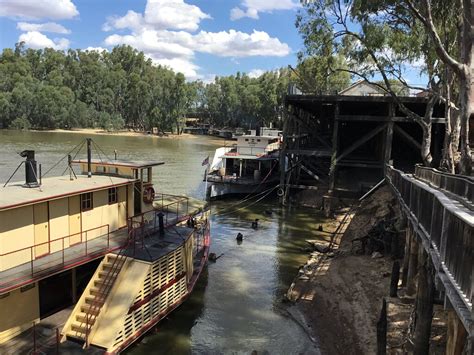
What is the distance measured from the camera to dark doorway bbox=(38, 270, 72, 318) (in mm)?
13672

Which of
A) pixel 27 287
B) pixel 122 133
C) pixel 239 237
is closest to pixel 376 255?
pixel 239 237

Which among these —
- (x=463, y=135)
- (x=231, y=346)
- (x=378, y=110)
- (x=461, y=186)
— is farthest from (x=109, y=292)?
(x=378, y=110)

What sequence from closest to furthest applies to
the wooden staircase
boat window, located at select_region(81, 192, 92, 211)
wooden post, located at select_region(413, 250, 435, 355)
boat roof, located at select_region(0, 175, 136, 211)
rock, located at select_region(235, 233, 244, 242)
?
wooden post, located at select_region(413, 250, 435, 355)
the wooden staircase
boat roof, located at select_region(0, 175, 136, 211)
boat window, located at select_region(81, 192, 92, 211)
rock, located at select_region(235, 233, 244, 242)

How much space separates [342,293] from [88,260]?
10003 mm

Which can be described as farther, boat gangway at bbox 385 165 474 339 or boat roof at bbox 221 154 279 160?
boat roof at bbox 221 154 279 160

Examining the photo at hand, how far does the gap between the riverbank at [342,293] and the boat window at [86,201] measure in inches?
345

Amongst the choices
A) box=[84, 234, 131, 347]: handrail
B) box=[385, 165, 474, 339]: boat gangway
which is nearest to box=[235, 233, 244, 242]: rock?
box=[84, 234, 131, 347]: handrail

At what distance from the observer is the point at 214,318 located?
54.7 ft

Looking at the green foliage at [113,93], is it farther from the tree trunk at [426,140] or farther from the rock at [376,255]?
the rock at [376,255]

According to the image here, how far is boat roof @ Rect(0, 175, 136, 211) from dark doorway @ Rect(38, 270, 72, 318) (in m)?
2.58

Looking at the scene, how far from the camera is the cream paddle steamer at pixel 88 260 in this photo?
12.5 meters

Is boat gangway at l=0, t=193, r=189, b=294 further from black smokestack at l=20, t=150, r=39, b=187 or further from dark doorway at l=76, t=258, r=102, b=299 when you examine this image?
black smokestack at l=20, t=150, r=39, b=187

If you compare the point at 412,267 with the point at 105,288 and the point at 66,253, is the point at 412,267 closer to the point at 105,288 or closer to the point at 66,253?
the point at 105,288

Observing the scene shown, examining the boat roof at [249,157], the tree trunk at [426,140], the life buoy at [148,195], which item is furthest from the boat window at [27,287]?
the boat roof at [249,157]
